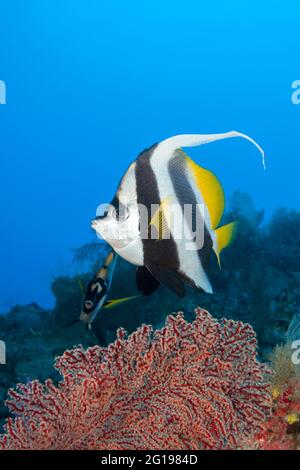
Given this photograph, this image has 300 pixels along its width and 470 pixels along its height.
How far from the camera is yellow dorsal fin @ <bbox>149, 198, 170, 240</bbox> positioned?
5.31 feet

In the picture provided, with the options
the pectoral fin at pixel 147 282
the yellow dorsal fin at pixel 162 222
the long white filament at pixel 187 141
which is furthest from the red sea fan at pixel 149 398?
the long white filament at pixel 187 141

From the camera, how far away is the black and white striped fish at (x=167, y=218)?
1.63m

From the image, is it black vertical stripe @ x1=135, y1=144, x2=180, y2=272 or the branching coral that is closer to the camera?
black vertical stripe @ x1=135, y1=144, x2=180, y2=272

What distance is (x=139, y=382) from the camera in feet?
8.24

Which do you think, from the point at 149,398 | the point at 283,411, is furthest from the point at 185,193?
the point at 283,411

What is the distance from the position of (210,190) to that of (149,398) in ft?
4.51

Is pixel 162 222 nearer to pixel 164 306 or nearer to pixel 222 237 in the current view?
pixel 222 237
